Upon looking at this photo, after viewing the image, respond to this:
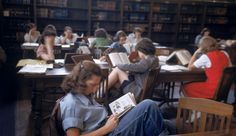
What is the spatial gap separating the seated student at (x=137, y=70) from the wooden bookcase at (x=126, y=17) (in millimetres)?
4158

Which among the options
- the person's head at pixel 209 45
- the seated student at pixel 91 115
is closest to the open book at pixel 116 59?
the person's head at pixel 209 45

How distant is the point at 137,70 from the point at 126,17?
186 inches

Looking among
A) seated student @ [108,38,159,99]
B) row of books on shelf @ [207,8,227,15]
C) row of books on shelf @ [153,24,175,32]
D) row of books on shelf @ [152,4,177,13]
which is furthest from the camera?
row of books on shelf @ [207,8,227,15]

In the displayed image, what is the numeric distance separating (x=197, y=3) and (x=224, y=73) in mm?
5313

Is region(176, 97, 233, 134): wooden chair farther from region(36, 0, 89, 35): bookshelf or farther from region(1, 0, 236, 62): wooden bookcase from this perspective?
region(36, 0, 89, 35): bookshelf

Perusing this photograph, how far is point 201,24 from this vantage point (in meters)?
7.83

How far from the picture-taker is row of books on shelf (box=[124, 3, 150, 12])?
7183mm

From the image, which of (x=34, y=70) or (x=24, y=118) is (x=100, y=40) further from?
(x=34, y=70)

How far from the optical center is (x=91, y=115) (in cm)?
157

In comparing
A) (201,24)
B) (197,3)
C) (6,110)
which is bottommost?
(6,110)

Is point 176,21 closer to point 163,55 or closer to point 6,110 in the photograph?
point 163,55

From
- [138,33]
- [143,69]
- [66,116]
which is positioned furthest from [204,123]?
[138,33]

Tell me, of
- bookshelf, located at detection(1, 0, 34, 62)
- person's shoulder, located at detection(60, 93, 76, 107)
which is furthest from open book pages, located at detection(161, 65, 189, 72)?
bookshelf, located at detection(1, 0, 34, 62)

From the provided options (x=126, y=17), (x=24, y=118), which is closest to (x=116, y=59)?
(x=24, y=118)
